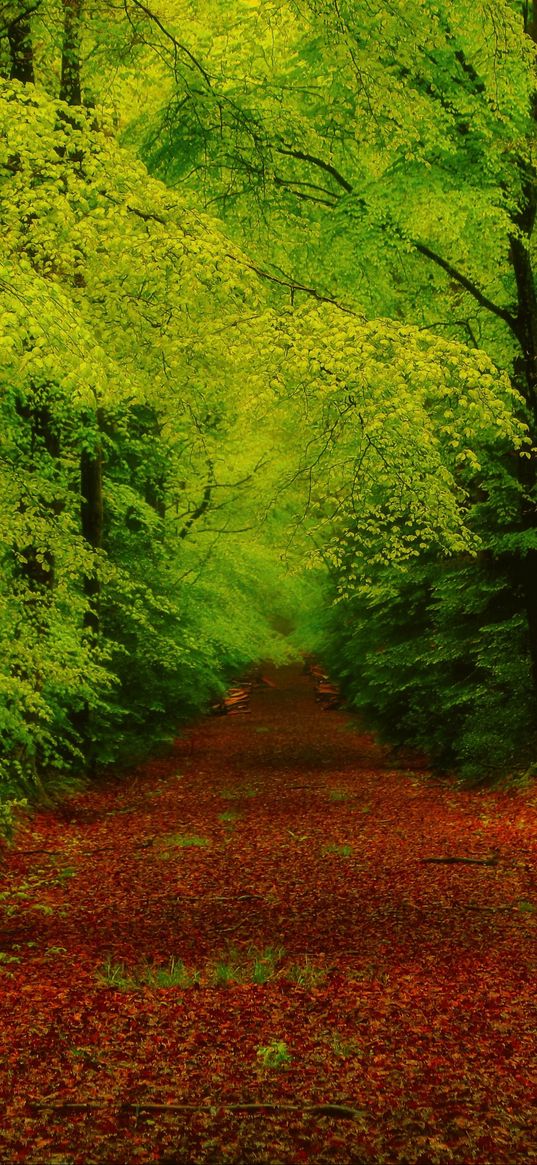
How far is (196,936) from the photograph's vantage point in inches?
285

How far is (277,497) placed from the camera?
14578mm

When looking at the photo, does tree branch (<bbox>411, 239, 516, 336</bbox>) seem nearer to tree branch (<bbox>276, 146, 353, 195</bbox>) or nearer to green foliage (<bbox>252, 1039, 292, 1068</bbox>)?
tree branch (<bbox>276, 146, 353, 195</bbox>)

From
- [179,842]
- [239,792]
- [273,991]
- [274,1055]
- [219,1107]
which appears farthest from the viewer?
[239,792]

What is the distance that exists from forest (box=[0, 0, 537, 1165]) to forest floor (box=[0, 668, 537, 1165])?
3cm

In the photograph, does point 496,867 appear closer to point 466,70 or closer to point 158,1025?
point 158,1025

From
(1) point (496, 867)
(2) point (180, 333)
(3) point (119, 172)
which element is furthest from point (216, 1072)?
(3) point (119, 172)

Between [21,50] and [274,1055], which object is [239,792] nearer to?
[274,1055]

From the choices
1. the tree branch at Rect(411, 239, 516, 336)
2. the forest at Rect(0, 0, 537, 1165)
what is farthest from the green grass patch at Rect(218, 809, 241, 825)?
the tree branch at Rect(411, 239, 516, 336)

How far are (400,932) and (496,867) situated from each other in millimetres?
2371

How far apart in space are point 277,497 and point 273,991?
953cm

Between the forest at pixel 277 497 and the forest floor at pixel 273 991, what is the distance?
0.03 meters

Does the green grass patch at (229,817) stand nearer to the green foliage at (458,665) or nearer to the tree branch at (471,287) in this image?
the green foliage at (458,665)

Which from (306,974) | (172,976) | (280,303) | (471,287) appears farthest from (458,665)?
(172,976)

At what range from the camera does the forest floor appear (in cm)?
407
